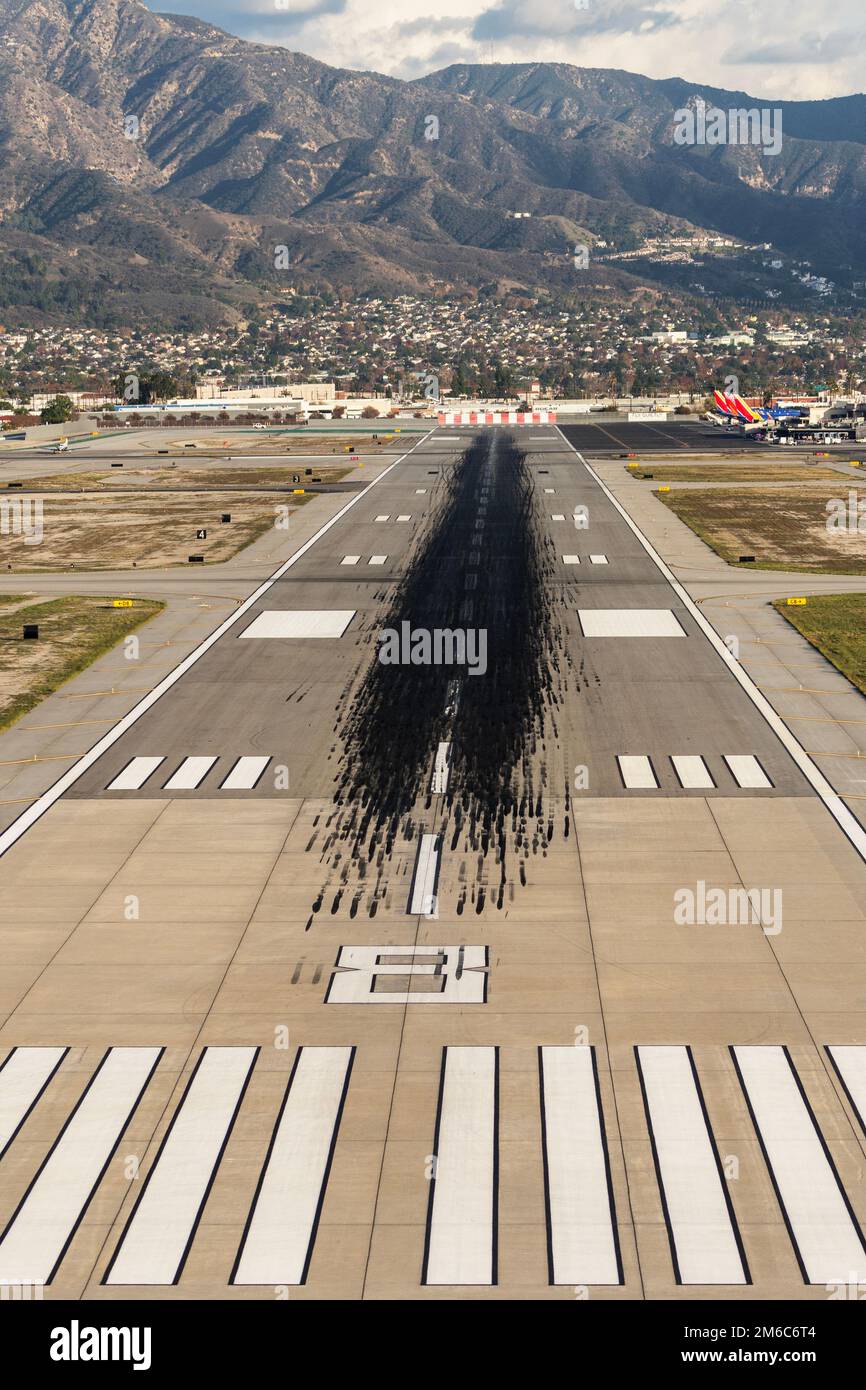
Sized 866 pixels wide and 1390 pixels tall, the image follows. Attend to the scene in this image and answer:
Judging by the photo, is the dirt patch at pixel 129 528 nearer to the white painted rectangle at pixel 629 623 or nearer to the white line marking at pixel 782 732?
the white painted rectangle at pixel 629 623

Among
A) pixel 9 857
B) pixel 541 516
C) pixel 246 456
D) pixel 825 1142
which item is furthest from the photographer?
pixel 246 456

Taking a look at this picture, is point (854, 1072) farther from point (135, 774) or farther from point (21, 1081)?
point (135, 774)

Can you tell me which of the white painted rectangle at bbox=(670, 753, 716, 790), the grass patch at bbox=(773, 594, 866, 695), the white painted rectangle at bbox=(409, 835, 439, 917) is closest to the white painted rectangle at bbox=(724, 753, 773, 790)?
the white painted rectangle at bbox=(670, 753, 716, 790)

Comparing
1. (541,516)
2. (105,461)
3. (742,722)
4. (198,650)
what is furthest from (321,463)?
(742,722)

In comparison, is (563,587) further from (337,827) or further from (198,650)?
(337,827)

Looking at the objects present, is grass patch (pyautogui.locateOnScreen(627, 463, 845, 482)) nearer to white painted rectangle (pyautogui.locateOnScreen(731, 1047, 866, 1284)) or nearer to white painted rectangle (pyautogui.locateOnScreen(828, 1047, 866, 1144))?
white painted rectangle (pyautogui.locateOnScreen(828, 1047, 866, 1144))

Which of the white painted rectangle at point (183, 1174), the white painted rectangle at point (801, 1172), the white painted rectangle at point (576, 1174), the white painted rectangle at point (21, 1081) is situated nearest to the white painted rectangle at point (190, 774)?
the white painted rectangle at point (21, 1081)
